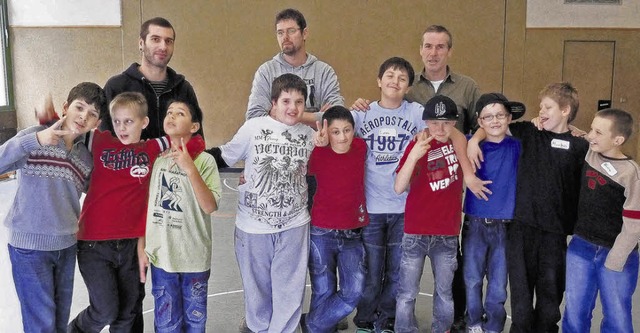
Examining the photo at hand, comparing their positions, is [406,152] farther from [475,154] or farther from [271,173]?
[271,173]

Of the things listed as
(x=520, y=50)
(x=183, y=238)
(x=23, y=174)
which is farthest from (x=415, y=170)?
(x=520, y=50)

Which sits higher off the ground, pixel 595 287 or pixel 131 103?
pixel 131 103

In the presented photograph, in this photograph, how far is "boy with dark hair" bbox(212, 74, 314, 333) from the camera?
3199 millimetres

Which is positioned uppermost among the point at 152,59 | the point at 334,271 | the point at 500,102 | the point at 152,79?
the point at 152,59

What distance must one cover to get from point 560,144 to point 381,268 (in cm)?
133

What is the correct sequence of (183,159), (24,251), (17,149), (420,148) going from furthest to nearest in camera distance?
(420,148), (183,159), (24,251), (17,149)

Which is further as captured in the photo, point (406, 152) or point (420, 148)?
point (406, 152)

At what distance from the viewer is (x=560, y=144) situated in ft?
10.6

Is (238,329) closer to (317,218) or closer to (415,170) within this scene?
(317,218)

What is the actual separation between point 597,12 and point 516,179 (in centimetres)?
882

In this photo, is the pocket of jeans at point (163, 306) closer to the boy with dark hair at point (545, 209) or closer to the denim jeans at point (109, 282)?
the denim jeans at point (109, 282)

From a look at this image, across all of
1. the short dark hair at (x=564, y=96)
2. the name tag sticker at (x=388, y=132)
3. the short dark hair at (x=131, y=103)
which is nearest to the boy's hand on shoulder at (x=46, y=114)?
the short dark hair at (x=131, y=103)

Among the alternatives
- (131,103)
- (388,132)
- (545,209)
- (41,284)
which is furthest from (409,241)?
(41,284)

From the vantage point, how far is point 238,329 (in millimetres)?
3875
